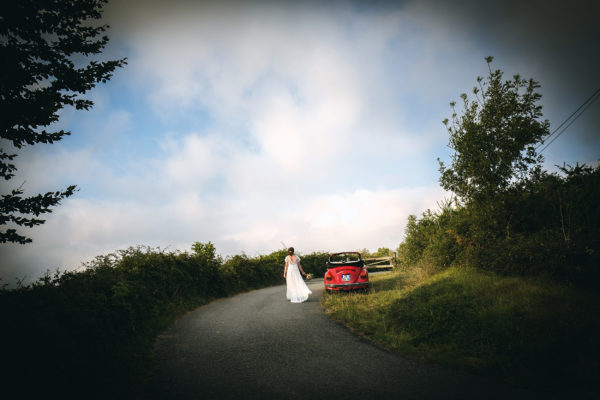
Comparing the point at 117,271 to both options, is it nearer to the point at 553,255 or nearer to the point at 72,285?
the point at 72,285

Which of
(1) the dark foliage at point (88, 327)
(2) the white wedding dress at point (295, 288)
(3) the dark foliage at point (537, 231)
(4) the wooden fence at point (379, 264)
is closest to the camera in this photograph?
(1) the dark foliage at point (88, 327)

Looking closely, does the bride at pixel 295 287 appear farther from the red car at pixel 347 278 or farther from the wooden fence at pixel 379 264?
the wooden fence at pixel 379 264

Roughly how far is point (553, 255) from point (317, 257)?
23699mm

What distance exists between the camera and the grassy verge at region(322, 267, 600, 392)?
369 cm

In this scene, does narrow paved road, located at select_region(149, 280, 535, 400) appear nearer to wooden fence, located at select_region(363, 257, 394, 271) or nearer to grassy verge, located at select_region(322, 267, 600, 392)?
grassy verge, located at select_region(322, 267, 600, 392)

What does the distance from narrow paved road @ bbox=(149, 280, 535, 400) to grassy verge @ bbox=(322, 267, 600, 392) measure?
50 cm

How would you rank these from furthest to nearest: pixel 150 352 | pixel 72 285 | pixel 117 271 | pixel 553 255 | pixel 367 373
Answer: pixel 117 271, pixel 553 255, pixel 72 285, pixel 150 352, pixel 367 373

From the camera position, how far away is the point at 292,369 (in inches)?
172

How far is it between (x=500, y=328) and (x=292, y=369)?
3898mm

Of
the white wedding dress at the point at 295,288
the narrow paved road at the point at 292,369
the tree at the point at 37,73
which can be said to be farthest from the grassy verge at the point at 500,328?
the tree at the point at 37,73

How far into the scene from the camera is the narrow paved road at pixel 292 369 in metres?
3.52

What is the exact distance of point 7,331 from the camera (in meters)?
3.12

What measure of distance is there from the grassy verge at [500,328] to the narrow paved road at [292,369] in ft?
1.65

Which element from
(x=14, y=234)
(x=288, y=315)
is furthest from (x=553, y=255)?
(x=14, y=234)
